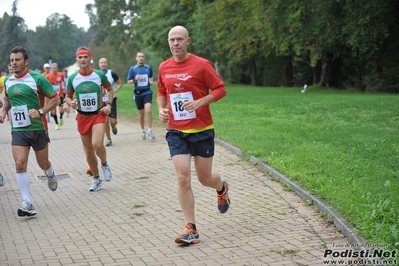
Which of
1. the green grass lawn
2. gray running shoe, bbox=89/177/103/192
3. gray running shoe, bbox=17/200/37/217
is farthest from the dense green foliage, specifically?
gray running shoe, bbox=17/200/37/217

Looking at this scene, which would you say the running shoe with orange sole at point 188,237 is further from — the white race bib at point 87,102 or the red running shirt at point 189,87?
the white race bib at point 87,102

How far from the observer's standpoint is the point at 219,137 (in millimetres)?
15531

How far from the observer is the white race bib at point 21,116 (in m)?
8.62

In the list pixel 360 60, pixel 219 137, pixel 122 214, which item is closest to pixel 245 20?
pixel 360 60

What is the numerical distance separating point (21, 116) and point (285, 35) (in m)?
22.4

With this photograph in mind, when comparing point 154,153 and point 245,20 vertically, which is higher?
point 245,20

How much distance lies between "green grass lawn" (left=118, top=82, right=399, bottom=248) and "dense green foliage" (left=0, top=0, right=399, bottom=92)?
5275mm

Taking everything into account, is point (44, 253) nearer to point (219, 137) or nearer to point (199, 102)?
point (199, 102)

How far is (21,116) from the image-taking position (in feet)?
28.3

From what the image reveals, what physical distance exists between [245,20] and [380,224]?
25.6 m

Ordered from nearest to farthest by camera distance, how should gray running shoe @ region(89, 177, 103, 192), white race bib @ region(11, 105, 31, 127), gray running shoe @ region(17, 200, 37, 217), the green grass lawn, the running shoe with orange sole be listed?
the running shoe with orange sole, the green grass lawn, gray running shoe @ region(17, 200, 37, 217), white race bib @ region(11, 105, 31, 127), gray running shoe @ region(89, 177, 103, 192)

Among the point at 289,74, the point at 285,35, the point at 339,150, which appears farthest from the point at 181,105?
the point at 289,74

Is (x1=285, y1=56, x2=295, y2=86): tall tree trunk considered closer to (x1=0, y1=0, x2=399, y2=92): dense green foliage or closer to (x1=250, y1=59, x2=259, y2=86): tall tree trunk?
(x1=0, y1=0, x2=399, y2=92): dense green foliage

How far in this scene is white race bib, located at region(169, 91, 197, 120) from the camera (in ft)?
22.8
